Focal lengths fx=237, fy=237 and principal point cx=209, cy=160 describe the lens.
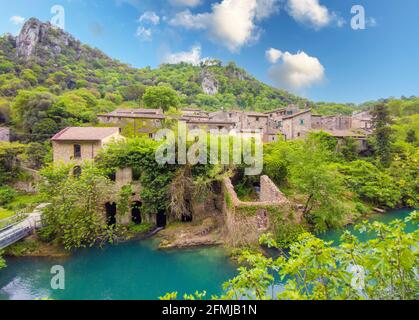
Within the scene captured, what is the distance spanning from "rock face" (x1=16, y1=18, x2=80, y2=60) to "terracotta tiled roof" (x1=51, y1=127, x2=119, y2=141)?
59.6m

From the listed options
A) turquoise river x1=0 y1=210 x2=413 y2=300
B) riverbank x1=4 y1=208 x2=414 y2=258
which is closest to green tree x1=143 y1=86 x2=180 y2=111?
riverbank x1=4 y1=208 x2=414 y2=258

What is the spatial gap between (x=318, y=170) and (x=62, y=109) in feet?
94.5

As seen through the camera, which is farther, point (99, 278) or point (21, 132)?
point (21, 132)

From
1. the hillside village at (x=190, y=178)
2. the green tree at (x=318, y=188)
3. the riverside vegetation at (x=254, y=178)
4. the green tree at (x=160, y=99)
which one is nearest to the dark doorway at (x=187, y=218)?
the hillside village at (x=190, y=178)

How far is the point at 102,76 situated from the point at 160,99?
41.6m

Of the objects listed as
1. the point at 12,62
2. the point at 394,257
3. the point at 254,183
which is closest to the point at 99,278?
the point at 394,257

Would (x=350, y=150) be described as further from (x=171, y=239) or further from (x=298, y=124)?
(x=171, y=239)

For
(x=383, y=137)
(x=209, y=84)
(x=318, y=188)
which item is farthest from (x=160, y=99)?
(x=209, y=84)

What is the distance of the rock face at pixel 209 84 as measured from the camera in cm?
8094

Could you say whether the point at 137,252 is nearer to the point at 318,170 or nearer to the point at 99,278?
the point at 99,278

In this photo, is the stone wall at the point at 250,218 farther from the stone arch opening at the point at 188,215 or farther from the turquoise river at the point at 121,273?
the stone arch opening at the point at 188,215

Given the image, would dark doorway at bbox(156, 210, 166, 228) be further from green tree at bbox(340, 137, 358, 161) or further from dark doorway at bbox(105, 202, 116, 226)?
green tree at bbox(340, 137, 358, 161)

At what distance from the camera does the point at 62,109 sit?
28.3 meters

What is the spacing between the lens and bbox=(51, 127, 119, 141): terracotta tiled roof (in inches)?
621
